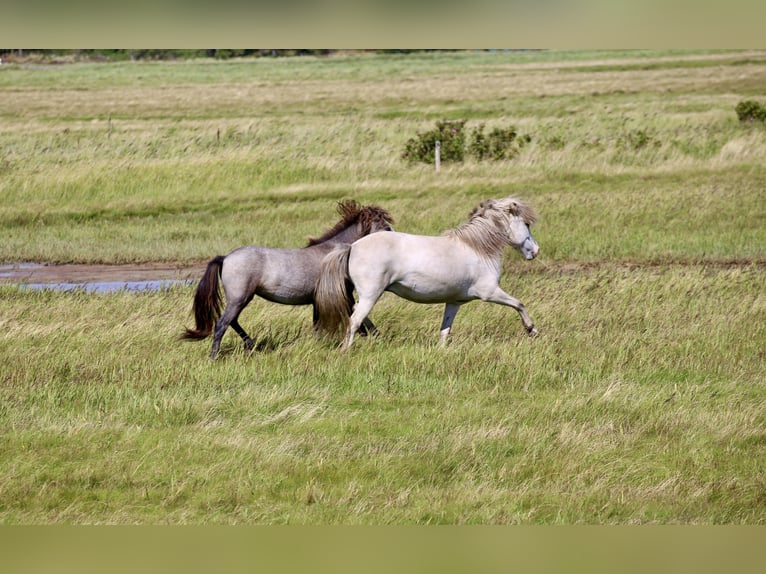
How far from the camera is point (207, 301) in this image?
924 cm

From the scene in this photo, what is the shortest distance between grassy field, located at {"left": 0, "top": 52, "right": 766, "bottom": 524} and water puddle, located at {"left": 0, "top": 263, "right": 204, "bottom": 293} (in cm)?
49

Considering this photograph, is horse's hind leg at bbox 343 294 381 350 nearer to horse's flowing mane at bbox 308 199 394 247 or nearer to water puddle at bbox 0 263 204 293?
horse's flowing mane at bbox 308 199 394 247

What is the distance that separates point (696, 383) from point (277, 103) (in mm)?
33875

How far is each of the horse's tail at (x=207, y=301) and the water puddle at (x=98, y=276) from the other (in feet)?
11.7

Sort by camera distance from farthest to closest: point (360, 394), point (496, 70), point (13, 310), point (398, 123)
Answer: point (496, 70), point (398, 123), point (13, 310), point (360, 394)

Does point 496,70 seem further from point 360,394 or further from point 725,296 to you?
point 360,394

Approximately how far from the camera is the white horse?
919 cm

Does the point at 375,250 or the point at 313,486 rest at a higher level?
the point at 375,250

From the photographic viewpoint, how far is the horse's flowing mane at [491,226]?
9.72m

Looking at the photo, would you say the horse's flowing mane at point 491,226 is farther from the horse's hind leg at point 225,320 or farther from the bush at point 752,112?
the bush at point 752,112

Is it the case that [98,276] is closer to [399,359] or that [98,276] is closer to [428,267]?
[428,267]

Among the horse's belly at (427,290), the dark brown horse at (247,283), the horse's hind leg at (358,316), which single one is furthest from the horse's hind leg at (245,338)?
the horse's belly at (427,290)

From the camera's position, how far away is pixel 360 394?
26.5 ft

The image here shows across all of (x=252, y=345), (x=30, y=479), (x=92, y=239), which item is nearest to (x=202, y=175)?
(x=92, y=239)
